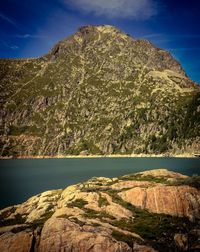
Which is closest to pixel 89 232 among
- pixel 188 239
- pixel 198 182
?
pixel 188 239

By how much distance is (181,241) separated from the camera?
4306cm

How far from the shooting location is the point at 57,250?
3962 centimetres

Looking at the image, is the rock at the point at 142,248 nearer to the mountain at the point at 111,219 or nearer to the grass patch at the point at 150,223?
the mountain at the point at 111,219

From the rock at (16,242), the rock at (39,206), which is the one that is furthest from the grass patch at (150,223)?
the rock at (39,206)

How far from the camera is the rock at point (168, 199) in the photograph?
52094 millimetres

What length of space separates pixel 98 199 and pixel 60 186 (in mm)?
70164

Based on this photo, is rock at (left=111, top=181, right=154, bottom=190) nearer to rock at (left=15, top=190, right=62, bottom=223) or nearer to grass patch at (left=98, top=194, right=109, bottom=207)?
grass patch at (left=98, top=194, right=109, bottom=207)

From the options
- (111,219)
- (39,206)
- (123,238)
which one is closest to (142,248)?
(123,238)

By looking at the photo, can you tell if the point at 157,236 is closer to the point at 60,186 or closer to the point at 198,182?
the point at 198,182

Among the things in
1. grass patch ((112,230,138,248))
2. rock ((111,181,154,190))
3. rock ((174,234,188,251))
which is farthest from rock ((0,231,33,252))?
rock ((111,181,154,190))

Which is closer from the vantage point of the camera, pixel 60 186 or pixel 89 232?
pixel 89 232

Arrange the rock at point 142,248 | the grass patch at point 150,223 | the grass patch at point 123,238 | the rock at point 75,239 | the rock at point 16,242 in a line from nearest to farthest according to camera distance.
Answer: the rock at point 142,248, the rock at point 75,239, the grass patch at point 123,238, the rock at point 16,242, the grass patch at point 150,223

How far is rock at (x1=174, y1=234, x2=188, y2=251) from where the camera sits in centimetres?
4197

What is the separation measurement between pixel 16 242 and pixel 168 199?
82.8 ft
